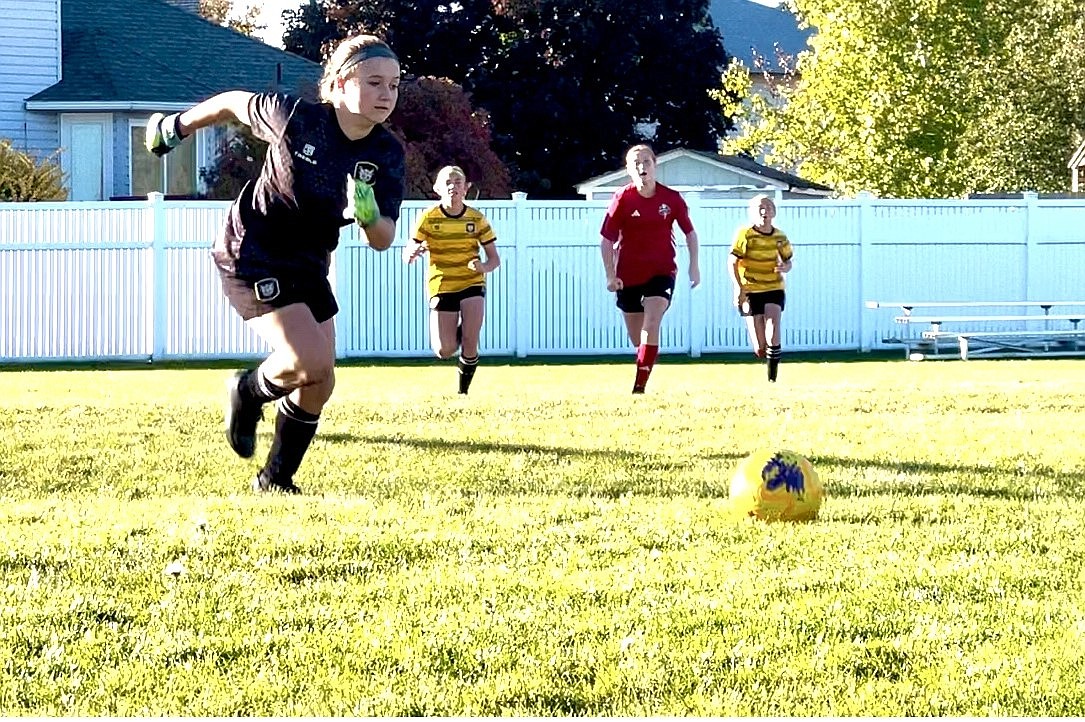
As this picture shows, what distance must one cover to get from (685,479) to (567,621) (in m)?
3.51

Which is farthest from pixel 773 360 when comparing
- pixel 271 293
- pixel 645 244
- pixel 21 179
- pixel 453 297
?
pixel 21 179

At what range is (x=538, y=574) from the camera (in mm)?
5938

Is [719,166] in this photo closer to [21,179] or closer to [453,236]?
[21,179]

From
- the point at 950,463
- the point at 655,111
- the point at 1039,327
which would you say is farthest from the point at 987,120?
the point at 950,463

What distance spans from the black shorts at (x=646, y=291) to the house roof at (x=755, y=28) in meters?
58.4

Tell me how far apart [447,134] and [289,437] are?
25.3 metres

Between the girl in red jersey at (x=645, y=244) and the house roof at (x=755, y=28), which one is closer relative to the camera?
the girl in red jersey at (x=645, y=244)

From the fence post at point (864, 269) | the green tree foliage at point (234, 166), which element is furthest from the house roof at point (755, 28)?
the fence post at point (864, 269)

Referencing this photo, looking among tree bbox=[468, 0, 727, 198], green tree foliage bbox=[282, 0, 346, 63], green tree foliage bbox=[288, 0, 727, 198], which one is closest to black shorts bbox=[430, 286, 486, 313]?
tree bbox=[468, 0, 727, 198]

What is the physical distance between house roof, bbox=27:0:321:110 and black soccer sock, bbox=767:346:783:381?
16.7 meters

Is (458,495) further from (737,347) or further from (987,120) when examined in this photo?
(987,120)

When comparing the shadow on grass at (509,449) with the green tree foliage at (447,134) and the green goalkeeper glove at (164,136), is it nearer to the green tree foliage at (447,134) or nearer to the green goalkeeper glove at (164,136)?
the green goalkeeper glove at (164,136)

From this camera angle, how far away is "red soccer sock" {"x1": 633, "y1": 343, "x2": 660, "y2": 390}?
14.8 m

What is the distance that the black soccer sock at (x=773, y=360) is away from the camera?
1731 cm
